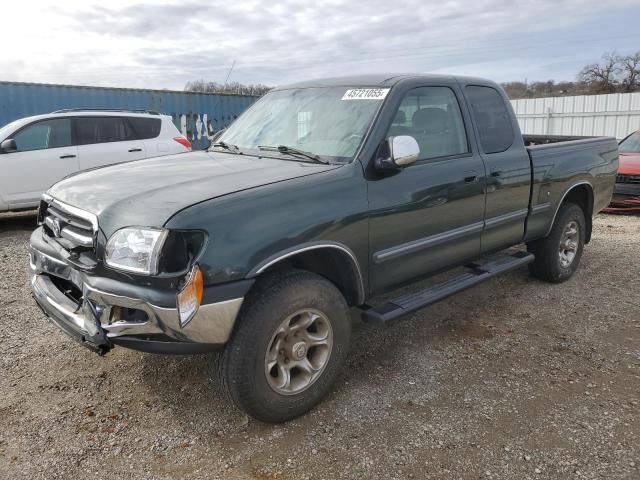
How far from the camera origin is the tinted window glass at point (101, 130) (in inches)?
334

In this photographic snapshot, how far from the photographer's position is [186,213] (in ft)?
8.23

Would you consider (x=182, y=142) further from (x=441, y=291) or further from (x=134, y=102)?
(x=441, y=291)

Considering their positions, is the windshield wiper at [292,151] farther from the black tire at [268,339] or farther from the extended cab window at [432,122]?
the black tire at [268,339]

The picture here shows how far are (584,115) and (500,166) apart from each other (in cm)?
1474

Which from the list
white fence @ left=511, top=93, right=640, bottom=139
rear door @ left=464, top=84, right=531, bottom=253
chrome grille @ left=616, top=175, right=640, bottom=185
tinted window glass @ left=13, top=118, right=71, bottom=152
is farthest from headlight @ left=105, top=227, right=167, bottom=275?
white fence @ left=511, top=93, right=640, bottom=139

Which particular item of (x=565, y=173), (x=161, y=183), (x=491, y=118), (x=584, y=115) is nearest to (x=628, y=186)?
(x=565, y=173)

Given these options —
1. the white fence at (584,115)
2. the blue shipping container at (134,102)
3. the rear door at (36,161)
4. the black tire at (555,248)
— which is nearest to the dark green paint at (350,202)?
the black tire at (555,248)

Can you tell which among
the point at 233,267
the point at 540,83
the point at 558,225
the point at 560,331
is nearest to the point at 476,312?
the point at 560,331

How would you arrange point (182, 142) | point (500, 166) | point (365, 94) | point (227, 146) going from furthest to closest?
point (182, 142) < point (500, 166) < point (227, 146) < point (365, 94)

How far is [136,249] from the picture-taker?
2508mm

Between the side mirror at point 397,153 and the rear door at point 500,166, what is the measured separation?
1.12 meters

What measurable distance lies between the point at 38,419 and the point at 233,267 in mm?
1564

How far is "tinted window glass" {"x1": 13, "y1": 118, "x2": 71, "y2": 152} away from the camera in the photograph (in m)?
8.03

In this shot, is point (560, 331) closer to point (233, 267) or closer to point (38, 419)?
point (233, 267)
